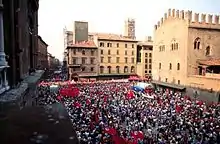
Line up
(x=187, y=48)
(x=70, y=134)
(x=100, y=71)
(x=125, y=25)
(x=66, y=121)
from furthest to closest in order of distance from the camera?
(x=125, y=25) → (x=100, y=71) → (x=187, y=48) → (x=66, y=121) → (x=70, y=134)

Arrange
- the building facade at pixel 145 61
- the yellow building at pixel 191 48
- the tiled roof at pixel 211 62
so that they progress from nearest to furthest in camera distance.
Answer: the tiled roof at pixel 211 62 < the yellow building at pixel 191 48 < the building facade at pixel 145 61

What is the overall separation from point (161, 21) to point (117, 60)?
20.7 m

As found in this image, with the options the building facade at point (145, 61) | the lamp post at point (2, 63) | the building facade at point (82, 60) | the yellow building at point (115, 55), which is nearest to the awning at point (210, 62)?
the building facade at point (145, 61)

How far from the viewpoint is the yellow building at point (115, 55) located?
195 ft

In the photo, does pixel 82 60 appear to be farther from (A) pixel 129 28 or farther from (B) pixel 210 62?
(B) pixel 210 62

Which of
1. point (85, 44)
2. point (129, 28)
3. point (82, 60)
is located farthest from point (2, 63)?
point (129, 28)

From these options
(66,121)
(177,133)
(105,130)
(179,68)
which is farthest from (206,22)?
(66,121)

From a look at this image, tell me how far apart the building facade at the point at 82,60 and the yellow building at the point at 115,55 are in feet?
4.72

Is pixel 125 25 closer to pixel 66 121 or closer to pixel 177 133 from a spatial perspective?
pixel 177 133

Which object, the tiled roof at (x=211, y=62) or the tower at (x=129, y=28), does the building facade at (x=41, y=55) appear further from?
the tiled roof at (x=211, y=62)

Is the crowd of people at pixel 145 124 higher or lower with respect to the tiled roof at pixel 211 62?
lower

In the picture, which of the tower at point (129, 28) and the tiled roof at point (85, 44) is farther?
the tower at point (129, 28)

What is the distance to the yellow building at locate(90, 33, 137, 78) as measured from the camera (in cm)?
5938

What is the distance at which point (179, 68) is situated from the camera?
38219 mm
